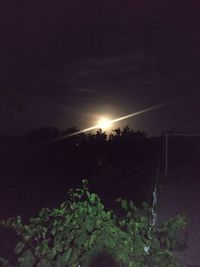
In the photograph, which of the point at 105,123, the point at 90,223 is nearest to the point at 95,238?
the point at 90,223

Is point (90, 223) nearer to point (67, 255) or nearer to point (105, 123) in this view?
point (67, 255)

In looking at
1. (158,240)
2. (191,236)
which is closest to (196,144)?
(191,236)

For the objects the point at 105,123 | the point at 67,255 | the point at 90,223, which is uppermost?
the point at 105,123

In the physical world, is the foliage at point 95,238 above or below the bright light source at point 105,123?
below

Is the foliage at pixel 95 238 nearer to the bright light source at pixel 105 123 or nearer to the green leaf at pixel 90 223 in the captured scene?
the green leaf at pixel 90 223

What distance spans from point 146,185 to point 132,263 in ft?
10.3

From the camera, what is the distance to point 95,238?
2.41m

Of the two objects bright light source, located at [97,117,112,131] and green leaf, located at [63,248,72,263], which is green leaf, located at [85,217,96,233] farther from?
bright light source, located at [97,117,112,131]

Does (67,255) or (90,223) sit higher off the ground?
(90,223)

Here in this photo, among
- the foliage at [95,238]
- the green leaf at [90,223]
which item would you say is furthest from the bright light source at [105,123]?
the green leaf at [90,223]

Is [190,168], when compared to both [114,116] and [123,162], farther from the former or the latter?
[114,116]

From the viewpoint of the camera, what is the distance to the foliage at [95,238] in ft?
7.91

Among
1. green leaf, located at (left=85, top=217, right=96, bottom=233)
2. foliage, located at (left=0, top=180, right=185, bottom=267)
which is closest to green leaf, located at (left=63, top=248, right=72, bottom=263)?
foliage, located at (left=0, top=180, right=185, bottom=267)

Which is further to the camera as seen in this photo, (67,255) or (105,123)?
(105,123)
